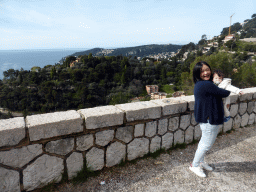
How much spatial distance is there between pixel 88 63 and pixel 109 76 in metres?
8.30

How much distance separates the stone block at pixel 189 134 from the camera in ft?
9.85

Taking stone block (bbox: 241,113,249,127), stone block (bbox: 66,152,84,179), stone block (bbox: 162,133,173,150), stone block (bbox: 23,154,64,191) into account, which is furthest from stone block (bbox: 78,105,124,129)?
stone block (bbox: 241,113,249,127)

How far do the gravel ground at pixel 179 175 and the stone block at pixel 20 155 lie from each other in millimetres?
508

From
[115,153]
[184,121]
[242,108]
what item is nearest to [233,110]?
[242,108]

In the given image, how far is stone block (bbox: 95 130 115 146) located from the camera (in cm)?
221

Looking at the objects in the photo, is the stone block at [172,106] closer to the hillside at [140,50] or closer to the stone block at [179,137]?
the stone block at [179,137]

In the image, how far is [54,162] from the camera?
2.01 metres

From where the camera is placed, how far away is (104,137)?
224cm

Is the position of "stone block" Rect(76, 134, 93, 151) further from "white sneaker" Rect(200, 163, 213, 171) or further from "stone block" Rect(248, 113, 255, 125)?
"stone block" Rect(248, 113, 255, 125)

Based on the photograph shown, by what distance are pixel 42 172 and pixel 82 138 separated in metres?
0.56

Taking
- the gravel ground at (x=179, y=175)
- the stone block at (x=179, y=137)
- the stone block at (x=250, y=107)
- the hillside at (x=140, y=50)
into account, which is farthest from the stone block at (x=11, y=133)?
the hillside at (x=140, y=50)

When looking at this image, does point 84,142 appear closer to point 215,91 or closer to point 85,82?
point 215,91

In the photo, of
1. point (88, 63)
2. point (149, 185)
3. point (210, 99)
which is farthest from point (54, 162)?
point (88, 63)

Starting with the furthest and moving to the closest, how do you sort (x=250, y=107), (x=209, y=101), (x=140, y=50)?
(x=140, y=50), (x=250, y=107), (x=209, y=101)
